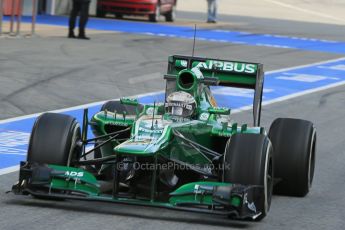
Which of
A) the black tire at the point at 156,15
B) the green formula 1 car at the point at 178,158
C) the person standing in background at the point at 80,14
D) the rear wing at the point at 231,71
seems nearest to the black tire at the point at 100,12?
the black tire at the point at 156,15

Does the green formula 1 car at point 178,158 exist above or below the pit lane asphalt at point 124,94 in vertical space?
above

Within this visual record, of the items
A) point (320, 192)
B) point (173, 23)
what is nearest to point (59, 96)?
point (320, 192)

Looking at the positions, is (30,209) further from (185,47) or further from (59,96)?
(185,47)

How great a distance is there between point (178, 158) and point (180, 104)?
28.7 inches

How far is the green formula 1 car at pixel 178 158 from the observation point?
8617 millimetres

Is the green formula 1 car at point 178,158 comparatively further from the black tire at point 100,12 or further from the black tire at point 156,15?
the black tire at point 100,12

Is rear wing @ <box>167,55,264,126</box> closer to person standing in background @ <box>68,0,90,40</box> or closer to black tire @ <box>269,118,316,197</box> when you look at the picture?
black tire @ <box>269,118,316,197</box>

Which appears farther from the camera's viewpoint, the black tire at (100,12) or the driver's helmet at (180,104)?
the black tire at (100,12)

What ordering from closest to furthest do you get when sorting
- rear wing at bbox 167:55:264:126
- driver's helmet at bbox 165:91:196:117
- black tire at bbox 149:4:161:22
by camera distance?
driver's helmet at bbox 165:91:196:117 < rear wing at bbox 167:55:264:126 < black tire at bbox 149:4:161:22

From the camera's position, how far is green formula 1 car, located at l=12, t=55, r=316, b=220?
28.3 ft

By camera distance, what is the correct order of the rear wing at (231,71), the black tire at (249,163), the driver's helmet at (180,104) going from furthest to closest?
1. the rear wing at (231,71)
2. the driver's helmet at (180,104)
3. the black tire at (249,163)

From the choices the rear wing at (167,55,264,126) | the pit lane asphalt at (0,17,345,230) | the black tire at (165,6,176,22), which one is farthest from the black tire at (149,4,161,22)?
the rear wing at (167,55,264,126)

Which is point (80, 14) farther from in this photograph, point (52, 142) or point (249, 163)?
point (249, 163)

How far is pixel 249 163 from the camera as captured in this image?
28.7ft
